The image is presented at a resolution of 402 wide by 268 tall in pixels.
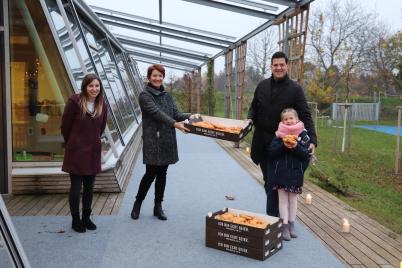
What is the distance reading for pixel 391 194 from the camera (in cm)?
729

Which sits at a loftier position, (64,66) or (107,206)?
(64,66)

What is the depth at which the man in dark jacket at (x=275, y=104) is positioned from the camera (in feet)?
12.9

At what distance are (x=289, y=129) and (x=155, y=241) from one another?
1512mm

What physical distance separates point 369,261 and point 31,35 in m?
4.45

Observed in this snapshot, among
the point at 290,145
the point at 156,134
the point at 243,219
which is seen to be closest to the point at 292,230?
the point at 243,219

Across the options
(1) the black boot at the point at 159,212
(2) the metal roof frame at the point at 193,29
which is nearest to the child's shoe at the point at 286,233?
(1) the black boot at the point at 159,212

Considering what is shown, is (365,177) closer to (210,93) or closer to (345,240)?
(345,240)

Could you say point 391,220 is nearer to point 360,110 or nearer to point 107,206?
point 107,206

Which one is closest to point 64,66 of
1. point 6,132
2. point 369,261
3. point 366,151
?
point 6,132

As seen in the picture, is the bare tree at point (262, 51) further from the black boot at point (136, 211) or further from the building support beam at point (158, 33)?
the black boot at point (136, 211)

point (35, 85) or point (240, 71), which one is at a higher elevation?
point (240, 71)

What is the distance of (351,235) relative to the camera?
13.7ft

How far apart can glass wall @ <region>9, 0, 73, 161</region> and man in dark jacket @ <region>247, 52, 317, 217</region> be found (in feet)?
8.52

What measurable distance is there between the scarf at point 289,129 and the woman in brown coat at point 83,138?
1.66 meters
